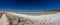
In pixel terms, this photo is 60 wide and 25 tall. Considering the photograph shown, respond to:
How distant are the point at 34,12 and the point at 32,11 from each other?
0.03 metres

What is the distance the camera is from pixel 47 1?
1.05 metres

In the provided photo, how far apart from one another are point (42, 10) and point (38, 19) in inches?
6.6

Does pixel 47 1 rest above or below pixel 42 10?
above

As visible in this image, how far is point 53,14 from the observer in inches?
38.5

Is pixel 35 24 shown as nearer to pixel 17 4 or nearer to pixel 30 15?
pixel 30 15

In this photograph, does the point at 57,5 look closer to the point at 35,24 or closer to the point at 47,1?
the point at 47,1

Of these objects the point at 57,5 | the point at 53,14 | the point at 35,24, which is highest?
the point at 57,5

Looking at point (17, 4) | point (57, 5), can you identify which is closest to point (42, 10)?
point (57, 5)

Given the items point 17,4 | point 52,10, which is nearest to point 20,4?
point 17,4

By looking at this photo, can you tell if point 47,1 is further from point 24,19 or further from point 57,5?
point 24,19

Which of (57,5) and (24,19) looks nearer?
(24,19)

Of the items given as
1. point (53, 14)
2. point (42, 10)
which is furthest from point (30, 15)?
point (53, 14)

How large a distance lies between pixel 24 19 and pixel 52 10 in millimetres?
390

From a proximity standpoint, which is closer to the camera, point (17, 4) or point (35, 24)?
point (35, 24)
